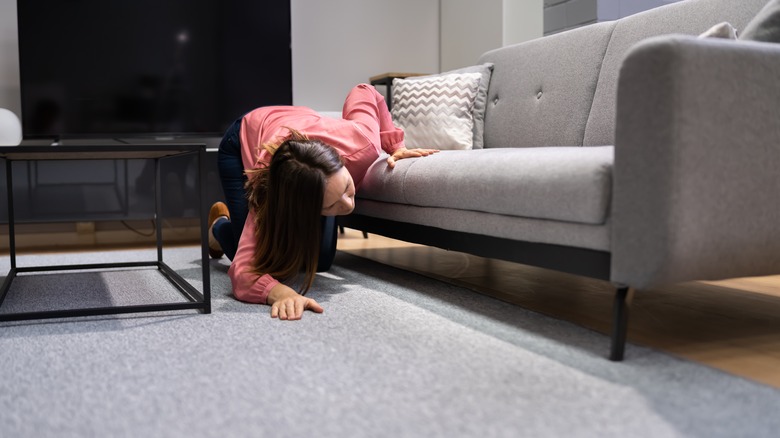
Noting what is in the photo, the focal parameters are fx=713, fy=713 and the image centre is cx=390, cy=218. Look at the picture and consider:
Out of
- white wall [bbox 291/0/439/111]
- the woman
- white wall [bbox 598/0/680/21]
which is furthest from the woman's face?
white wall [bbox 291/0/439/111]

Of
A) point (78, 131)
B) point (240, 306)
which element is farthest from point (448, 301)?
point (78, 131)

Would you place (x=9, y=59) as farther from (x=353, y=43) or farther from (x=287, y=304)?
(x=287, y=304)

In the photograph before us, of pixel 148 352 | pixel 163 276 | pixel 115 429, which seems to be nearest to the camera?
pixel 115 429

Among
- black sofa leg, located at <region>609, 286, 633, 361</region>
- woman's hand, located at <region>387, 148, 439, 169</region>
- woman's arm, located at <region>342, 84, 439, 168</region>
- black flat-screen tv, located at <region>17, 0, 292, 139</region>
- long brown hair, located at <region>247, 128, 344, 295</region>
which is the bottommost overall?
black sofa leg, located at <region>609, 286, 633, 361</region>

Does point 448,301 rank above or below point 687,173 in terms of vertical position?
below

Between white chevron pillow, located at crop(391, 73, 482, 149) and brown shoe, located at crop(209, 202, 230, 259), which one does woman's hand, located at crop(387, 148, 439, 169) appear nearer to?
white chevron pillow, located at crop(391, 73, 482, 149)

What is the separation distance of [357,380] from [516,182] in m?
0.61

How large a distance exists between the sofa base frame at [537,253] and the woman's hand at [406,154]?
20 centimetres

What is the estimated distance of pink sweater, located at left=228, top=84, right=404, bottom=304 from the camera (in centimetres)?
188

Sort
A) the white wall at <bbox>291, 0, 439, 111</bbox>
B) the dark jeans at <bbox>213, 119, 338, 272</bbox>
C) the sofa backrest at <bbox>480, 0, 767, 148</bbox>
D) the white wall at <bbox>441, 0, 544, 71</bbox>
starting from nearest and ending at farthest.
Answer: the sofa backrest at <bbox>480, 0, 767, 148</bbox> → the dark jeans at <bbox>213, 119, 338, 272</bbox> → the white wall at <bbox>441, 0, 544, 71</bbox> → the white wall at <bbox>291, 0, 439, 111</bbox>

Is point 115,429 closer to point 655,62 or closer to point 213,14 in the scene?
point 655,62

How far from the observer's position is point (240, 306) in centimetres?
188

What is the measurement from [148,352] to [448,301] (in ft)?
2.65

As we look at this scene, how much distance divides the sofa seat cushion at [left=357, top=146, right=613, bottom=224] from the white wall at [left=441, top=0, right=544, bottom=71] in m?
2.11
